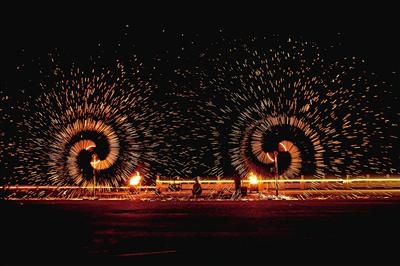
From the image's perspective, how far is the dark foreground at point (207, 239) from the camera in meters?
7.91

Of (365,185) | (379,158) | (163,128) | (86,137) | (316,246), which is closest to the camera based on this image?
(316,246)

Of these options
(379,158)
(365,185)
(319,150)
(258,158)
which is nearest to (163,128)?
(258,158)

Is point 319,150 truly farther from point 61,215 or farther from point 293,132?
point 61,215

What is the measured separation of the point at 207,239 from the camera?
33.6ft

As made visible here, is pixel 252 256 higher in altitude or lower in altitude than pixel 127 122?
lower

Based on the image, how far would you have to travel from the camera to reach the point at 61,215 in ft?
55.2

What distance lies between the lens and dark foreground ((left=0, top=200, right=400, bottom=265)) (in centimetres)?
791

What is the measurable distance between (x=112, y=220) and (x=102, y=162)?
145ft

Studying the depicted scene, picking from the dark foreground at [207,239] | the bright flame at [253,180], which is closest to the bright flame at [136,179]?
the bright flame at [253,180]

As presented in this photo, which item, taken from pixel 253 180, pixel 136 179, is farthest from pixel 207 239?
pixel 136 179

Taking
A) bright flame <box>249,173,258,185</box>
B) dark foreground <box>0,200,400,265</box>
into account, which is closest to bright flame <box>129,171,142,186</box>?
bright flame <box>249,173,258,185</box>

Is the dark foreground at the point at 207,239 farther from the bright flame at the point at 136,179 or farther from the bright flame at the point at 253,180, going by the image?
the bright flame at the point at 136,179

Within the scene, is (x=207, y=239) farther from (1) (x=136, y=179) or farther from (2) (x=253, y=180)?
(1) (x=136, y=179)

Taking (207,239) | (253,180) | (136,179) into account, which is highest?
(136,179)
